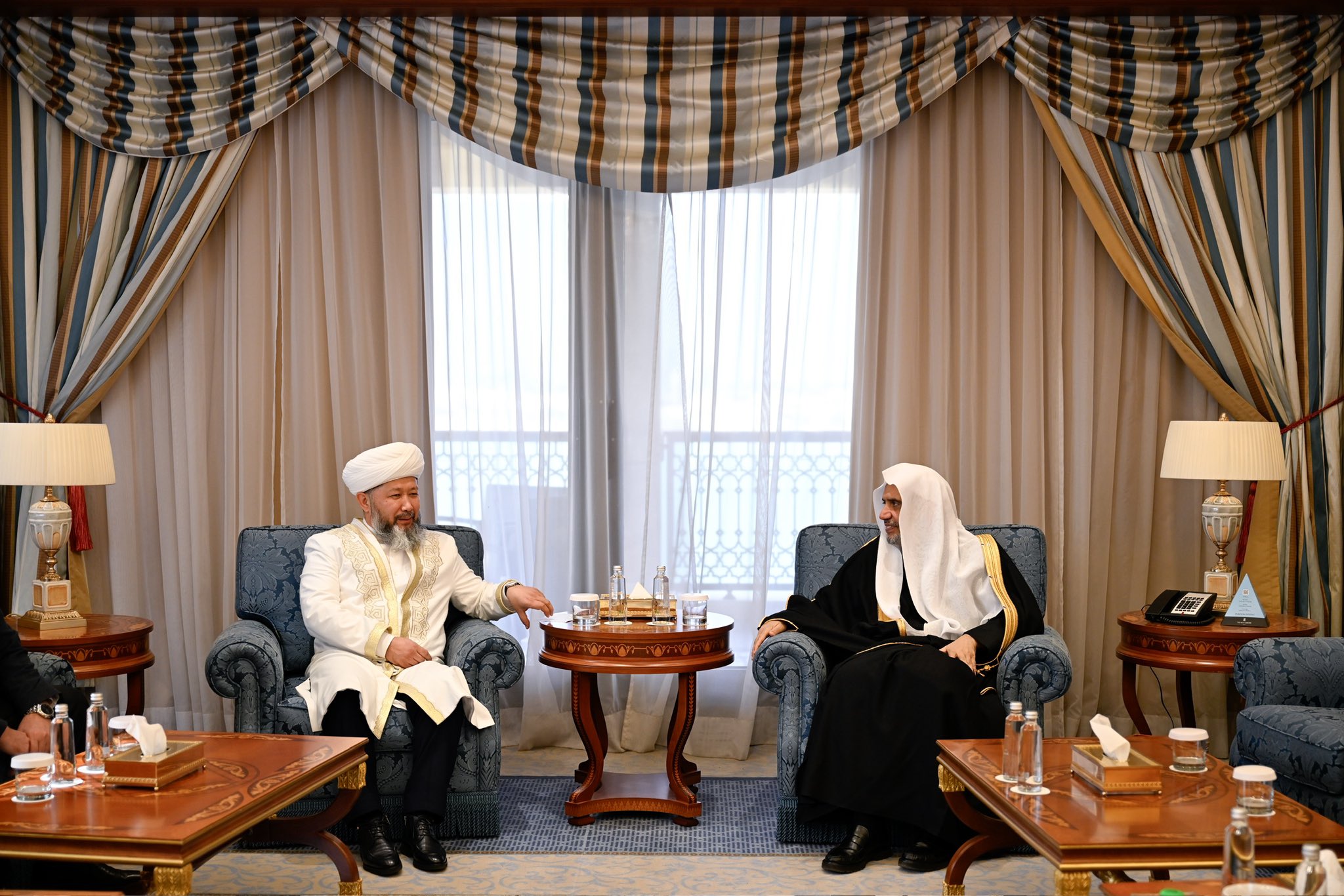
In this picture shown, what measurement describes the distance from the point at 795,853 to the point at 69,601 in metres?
2.80

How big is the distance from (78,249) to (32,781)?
3.04 meters

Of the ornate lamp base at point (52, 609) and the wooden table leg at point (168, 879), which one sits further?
the ornate lamp base at point (52, 609)

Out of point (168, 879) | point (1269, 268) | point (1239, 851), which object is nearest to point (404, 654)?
point (168, 879)

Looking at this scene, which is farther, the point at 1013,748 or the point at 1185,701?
the point at 1185,701

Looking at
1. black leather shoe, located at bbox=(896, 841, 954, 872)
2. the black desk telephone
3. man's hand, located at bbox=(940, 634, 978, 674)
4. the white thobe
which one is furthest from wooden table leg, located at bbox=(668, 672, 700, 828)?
the black desk telephone

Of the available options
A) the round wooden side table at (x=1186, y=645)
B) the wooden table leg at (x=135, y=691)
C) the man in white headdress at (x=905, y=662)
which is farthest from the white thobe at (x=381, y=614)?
the round wooden side table at (x=1186, y=645)

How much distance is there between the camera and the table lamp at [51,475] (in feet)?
14.5

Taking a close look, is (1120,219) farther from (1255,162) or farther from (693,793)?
(693,793)

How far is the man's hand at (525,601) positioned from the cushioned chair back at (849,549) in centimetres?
103

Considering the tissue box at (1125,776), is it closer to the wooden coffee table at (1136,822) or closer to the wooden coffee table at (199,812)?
the wooden coffee table at (1136,822)

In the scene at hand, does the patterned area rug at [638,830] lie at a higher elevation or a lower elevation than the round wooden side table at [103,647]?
lower

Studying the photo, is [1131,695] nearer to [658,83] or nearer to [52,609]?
[658,83]

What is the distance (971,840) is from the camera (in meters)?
3.36

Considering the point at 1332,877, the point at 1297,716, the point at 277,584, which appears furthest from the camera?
the point at 277,584
